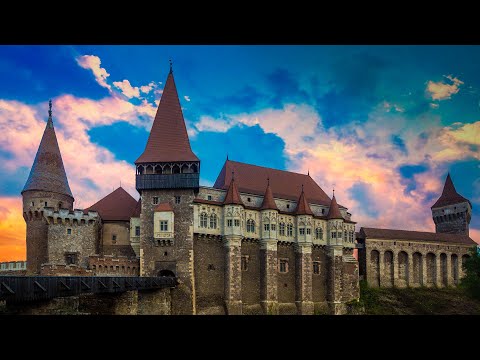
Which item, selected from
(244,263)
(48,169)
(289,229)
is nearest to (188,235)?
(244,263)

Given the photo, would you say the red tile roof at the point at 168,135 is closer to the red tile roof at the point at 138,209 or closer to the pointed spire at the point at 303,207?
the red tile roof at the point at 138,209

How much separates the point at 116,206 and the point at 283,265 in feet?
47.1

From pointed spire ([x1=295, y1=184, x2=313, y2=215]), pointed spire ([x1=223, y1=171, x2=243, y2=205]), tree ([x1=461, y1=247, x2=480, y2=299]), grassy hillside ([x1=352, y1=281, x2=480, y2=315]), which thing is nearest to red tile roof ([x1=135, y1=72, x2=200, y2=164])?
pointed spire ([x1=223, y1=171, x2=243, y2=205])

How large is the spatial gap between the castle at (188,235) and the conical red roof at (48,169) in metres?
0.08

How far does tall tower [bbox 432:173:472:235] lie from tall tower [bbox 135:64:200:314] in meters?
40.5

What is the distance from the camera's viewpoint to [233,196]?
1738 inches

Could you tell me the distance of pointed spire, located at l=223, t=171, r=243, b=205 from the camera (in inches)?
1730

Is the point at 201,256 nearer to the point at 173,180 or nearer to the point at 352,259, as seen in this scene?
the point at 173,180

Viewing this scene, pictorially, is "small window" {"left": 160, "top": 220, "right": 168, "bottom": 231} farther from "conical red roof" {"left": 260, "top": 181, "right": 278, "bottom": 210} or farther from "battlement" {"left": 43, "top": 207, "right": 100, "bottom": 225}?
"conical red roof" {"left": 260, "top": 181, "right": 278, "bottom": 210}

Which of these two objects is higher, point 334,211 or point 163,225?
point 334,211

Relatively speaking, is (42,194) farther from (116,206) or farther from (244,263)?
(244,263)
